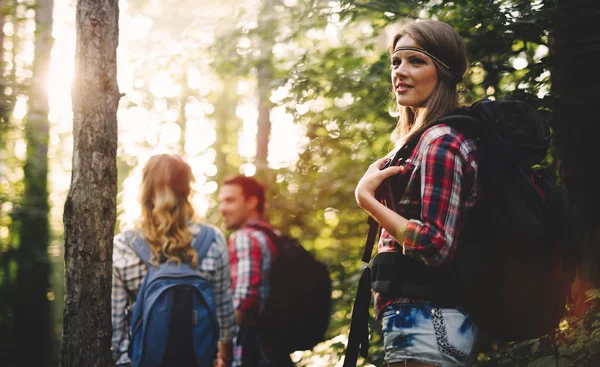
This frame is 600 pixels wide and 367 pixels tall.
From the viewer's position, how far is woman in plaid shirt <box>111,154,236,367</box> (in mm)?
3496

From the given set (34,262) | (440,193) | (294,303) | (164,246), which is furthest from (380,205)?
(34,262)

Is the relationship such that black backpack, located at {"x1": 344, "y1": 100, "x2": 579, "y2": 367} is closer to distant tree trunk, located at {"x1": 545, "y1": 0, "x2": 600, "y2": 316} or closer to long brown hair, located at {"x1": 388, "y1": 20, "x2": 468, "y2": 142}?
long brown hair, located at {"x1": 388, "y1": 20, "x2": 468, "y2": 142}

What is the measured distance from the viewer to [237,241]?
15.3 ft

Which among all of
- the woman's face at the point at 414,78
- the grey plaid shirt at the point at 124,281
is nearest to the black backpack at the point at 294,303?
the grey plaid shirt at the point at 124,281

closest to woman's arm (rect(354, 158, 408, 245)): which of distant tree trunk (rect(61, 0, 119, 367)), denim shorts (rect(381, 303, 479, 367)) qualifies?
denim shorts (rect(381, 303, 479, 367))

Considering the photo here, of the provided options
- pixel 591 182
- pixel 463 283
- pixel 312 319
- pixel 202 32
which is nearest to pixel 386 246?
pixel 463 283

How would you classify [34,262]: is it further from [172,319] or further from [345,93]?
[172,319]

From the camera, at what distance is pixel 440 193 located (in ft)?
6.58

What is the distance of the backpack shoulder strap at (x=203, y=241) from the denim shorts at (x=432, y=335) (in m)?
1.88

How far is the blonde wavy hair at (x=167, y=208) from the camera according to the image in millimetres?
3549

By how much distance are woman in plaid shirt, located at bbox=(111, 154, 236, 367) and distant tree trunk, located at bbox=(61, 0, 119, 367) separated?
40 cm

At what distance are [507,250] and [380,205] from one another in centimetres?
45

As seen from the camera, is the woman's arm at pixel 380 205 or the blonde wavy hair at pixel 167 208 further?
the blonde wavy hair at pixel 167 208

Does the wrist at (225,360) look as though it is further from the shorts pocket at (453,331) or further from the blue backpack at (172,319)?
the shorts pocket at (453,331)
